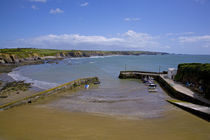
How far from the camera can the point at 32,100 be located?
17703 millimetres

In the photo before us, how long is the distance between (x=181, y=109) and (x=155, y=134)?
6.69 meters

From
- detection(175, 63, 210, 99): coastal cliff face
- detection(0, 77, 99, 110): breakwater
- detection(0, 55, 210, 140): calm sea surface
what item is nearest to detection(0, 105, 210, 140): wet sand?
detection(0, 55, 210, 140): calm sea surface

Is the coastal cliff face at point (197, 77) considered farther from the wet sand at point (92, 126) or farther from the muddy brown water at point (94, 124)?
the wet sand at point (92, 126)

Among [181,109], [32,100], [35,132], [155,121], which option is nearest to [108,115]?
[155,121]

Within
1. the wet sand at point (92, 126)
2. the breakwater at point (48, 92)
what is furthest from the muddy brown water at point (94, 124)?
the breakwater at point (48, 92)

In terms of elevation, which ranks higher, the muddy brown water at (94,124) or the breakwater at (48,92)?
the breakwater at (48,92)

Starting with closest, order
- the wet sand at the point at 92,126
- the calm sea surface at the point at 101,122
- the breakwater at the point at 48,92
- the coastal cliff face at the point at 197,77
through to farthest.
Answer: the wet sand at the point at 92,126
the calm sea surface at the point at 101,122
the breakwater at the point at 48,92
the coastal cliff face at the point at 197,77

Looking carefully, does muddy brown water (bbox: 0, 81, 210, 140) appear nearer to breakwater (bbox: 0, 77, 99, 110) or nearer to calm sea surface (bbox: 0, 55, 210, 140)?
calm sea surface (bbox: 0, 55, 210, 140)

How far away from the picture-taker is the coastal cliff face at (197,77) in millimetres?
17252

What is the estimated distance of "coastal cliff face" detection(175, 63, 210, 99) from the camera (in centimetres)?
1725

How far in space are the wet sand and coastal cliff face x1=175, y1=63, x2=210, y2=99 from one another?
5.55m

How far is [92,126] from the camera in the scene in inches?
444

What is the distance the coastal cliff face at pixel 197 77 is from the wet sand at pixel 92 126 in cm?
555

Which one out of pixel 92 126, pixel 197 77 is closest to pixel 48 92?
pixel 92 126
